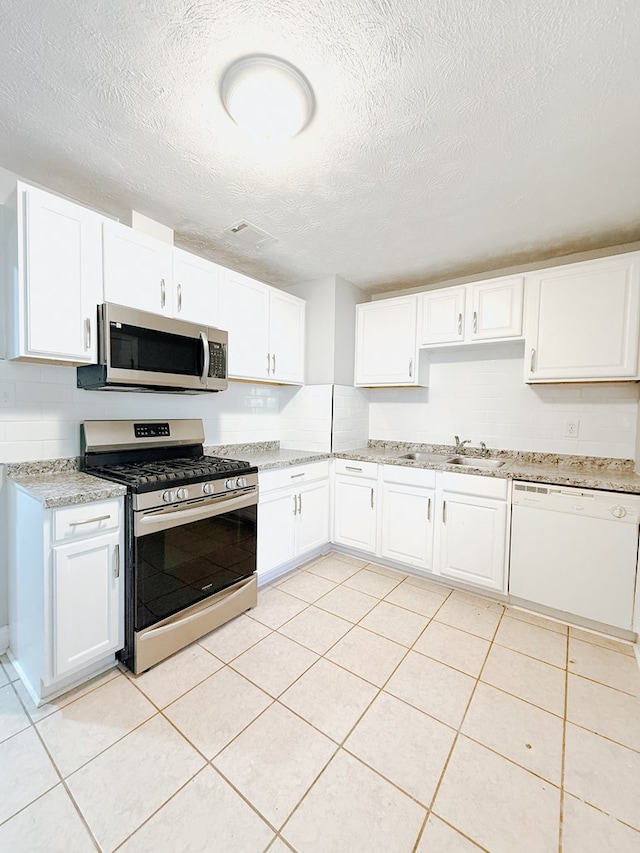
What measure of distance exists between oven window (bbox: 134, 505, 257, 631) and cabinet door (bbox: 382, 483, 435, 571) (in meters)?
1.12

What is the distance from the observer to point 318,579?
275 cm

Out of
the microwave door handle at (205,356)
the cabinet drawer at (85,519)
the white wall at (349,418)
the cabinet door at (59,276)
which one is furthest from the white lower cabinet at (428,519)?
the cabinet door at (59,276)

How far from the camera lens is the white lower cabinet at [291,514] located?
2.54 meters

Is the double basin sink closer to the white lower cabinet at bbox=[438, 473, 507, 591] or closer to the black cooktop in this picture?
the white lower cabinet at bbox=[438, 473, 507, 591]

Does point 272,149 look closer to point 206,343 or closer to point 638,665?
point 206,343

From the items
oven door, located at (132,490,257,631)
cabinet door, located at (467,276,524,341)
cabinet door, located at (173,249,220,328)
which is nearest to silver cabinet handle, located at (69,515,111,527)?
oven door, located at (132,490,257,631)

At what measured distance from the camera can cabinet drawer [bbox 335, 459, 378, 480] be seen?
2.96m

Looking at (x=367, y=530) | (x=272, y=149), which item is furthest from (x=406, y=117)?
(x=367, y=530)

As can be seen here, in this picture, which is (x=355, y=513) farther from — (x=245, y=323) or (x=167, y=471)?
(x=245, y=323)

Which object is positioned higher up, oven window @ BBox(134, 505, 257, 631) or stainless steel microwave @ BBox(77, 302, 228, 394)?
stainless steel microwave @ BBox(77, 302, 228, 394)

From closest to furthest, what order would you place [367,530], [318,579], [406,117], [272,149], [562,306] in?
[406,117] < [272,149] < [562,306] < [318,579] < [367,530]

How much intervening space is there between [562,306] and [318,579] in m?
2.60

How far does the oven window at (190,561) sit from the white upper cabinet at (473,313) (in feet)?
6.70

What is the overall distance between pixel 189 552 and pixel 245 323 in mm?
1652
